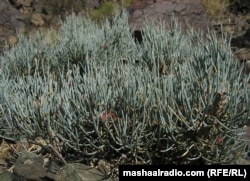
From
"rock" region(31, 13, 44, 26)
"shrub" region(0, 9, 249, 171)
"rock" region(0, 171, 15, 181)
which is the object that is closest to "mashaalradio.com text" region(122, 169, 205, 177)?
"shrub" region(0, 9, 249, 171)

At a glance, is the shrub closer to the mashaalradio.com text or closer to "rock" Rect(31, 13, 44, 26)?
the mashaalradio.com text

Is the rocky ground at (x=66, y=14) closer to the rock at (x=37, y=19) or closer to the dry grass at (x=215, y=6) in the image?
the rock at (x=37, y=19)

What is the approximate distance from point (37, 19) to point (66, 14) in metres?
1.48

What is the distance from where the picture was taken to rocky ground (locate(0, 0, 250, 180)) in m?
3.77

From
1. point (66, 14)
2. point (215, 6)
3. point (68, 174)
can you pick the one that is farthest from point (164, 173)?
point (215, 6)

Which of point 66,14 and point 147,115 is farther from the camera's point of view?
point 66,14

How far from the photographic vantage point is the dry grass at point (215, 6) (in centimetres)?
905

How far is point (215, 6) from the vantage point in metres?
9.22

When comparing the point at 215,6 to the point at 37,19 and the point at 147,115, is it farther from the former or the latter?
the point at 147,115

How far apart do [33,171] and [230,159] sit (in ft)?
4.57

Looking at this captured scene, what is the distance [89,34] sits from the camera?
6355mm

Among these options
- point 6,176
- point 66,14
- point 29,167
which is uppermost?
point 66,14

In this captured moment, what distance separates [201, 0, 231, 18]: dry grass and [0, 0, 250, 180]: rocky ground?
10 centimetres

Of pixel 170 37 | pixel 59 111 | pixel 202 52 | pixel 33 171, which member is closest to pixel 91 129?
pixel 59 111
